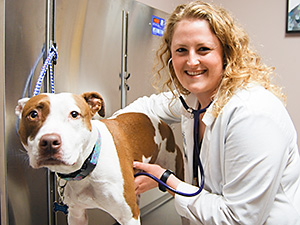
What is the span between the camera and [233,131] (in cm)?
109

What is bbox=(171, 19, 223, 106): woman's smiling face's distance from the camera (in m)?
1.21

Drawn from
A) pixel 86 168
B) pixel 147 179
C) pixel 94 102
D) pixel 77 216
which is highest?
pixel 94 102

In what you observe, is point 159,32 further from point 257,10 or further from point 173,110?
point 257,10

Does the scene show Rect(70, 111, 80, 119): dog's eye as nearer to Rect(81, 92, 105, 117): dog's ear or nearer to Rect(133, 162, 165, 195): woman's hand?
Rect(81, 92, 105, 117): dog's ear

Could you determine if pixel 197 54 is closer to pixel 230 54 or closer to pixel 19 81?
pixel 230 54

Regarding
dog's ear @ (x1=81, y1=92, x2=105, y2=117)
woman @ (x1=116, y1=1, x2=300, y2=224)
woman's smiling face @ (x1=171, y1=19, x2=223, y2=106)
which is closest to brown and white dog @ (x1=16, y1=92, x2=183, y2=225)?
dog's ear @ (x1=81, y1=92, x2=105, y2=117)

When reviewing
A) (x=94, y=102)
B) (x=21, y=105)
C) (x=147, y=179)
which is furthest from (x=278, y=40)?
(x=21, y=105)

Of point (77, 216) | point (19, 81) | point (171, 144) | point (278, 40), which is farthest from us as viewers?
point (278, 40)

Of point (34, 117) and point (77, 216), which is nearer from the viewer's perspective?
point (34, 117)

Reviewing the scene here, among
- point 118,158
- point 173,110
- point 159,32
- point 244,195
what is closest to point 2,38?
point 118,158

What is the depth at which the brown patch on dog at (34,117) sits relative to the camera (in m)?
0.99

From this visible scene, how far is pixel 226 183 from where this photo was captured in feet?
3.80

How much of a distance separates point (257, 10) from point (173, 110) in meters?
1.86

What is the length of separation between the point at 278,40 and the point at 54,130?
2.68 meters
